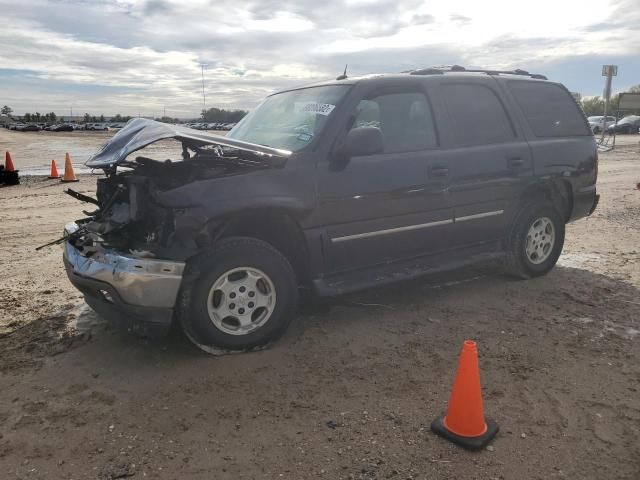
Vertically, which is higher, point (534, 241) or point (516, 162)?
point (516, 162)

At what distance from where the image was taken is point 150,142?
141 inches

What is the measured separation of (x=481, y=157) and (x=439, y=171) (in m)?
0.57

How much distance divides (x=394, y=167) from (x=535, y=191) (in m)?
1.95

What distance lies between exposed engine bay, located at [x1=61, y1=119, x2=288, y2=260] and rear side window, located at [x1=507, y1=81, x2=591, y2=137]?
2989 millimetres

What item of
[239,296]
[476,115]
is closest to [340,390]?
[239,296]

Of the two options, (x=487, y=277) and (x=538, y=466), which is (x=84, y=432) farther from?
(x=487, y=277)

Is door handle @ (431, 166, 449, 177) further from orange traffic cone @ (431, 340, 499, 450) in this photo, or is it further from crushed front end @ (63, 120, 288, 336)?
orange traffic cone @ (431, 340, 499, 450)

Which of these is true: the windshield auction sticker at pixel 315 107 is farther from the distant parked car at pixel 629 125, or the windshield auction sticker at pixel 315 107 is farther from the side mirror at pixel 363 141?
the distant parked car at pixel 629 125

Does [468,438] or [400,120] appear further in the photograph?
[400,120]

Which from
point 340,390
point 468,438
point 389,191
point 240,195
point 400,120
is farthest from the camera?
point 400,120

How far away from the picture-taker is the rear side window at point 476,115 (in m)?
4.86

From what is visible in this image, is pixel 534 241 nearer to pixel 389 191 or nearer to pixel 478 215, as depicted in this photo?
pixel 478 215

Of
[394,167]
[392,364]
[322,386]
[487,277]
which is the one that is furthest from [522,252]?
[322,386]

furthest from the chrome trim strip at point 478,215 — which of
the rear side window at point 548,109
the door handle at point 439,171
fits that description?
the rear side window at point 548,109
